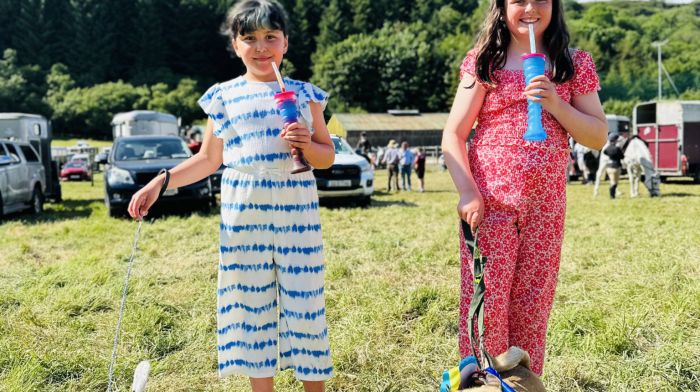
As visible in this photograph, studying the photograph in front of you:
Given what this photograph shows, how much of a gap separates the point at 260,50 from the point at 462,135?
85cm

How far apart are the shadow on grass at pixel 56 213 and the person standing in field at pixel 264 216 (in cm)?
946

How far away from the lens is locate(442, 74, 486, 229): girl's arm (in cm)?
203

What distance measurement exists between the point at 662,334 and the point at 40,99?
93291mm

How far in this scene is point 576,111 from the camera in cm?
201

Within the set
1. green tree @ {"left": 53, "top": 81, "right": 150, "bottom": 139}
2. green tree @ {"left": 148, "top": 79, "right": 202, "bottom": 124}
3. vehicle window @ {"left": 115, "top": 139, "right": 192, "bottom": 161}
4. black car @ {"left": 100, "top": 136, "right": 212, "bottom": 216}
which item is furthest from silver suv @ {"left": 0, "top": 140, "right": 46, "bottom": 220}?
green tree @ {"left": 148, "top": 79, "right": 202, "bottom": 124}

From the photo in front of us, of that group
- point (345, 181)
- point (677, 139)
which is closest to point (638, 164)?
point (677, 139)

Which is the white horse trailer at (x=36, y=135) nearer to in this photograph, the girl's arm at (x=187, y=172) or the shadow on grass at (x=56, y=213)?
the shadow on grass at (x=56, y=213)

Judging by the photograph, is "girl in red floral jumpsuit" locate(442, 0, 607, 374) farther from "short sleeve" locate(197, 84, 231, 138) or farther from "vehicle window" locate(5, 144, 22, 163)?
"vehicle window" locate(5, 144, 22, 163)

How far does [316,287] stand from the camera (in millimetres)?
2326

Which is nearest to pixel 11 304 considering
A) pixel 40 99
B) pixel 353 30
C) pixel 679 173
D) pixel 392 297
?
pixel 392 297

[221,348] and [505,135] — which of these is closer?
[505,135]

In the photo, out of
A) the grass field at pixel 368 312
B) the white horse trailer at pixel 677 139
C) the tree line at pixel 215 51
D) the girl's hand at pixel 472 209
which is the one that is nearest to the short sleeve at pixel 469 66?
the girl's hand at pixel 472 209

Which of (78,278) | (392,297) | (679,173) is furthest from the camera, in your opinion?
(679,173)

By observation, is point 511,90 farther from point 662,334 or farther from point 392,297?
point 392,297
